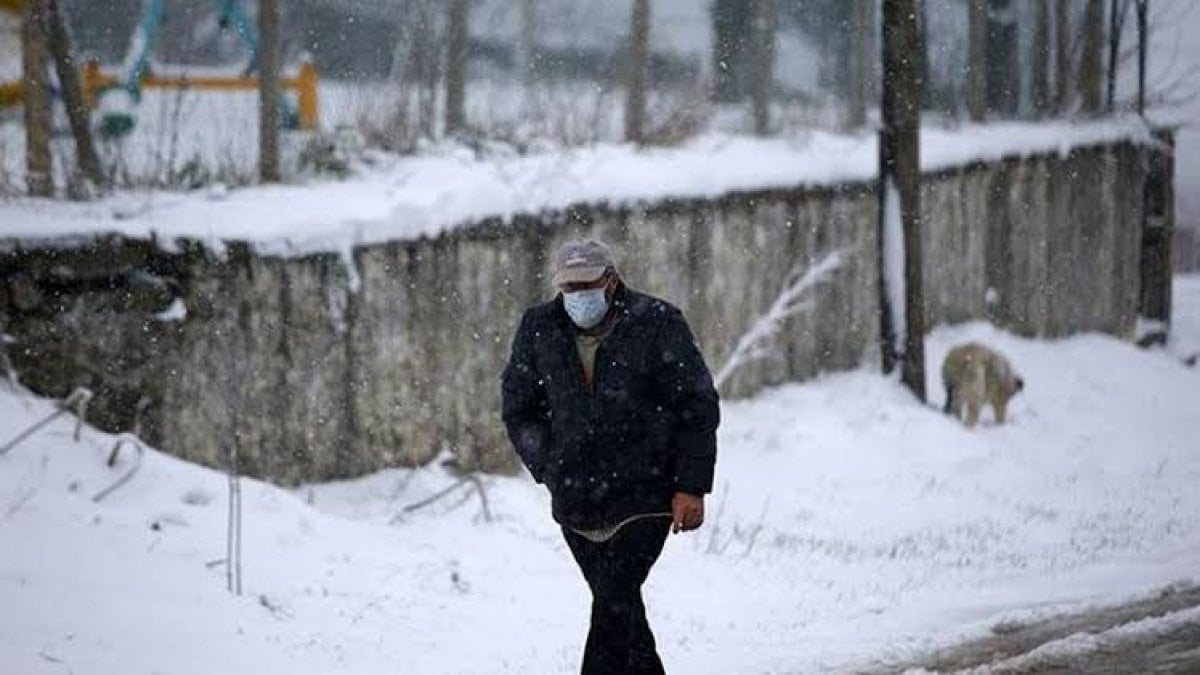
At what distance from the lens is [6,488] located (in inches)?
385

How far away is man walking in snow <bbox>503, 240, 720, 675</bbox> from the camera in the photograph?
6770mm

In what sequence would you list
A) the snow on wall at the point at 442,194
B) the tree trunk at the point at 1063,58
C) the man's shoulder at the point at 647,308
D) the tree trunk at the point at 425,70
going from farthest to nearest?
the tree trunk at the point at 1063,58 < the tree trunk at the point at 425,70 < the snow on wall at the point at 442,194 < the man's shoulder at the point at 647,308

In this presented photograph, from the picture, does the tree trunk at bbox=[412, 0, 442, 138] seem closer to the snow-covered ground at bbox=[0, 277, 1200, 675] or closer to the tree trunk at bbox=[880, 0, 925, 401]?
the snow-covered ground at bbox=[0, 277, 1200, 675]

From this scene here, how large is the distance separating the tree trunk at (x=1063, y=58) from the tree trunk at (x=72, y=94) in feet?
53.9

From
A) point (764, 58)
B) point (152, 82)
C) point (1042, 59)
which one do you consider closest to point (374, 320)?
point (152, 82)

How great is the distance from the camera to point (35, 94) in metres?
13.5

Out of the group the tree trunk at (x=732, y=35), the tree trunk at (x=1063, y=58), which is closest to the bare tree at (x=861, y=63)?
the tree trunk at (x=732, y=35)

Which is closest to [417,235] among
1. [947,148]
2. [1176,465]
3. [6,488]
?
[6,488]

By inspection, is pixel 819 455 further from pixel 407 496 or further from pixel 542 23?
pixel 542 23

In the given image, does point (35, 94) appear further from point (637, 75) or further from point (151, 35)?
point (637, 75)

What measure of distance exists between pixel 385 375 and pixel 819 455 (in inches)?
180

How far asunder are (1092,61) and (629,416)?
70.8ft

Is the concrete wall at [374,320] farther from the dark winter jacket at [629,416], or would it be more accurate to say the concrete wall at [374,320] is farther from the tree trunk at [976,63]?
the tree trunk at [976,63]

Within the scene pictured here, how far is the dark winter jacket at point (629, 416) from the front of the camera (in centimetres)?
680
